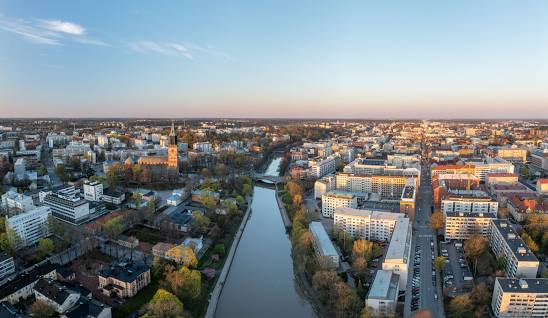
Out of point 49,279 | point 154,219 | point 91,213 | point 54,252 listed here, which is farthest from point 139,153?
point 49,279

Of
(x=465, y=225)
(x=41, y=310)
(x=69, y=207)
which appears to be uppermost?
(x=69, y=207)

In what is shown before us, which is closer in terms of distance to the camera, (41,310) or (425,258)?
(41,310)

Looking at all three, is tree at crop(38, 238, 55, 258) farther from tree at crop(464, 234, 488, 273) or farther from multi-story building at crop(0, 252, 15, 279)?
tree at crop(464, 234, 488, 273)

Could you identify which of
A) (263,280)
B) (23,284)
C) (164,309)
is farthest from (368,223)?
(23,284)

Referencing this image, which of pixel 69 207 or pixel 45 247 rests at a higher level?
pixel 69 207

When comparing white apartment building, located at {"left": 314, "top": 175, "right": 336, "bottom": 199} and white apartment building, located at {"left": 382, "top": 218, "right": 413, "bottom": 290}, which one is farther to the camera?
white apartment building, located at {"left": 314, "top": 175, "right": 336, "bottom": 199}

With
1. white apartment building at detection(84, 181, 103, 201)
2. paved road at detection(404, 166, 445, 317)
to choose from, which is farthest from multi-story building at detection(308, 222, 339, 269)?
white apartment building at detection(84, 181, 103, 201)

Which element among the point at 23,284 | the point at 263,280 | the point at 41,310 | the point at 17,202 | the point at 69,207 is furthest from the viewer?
the point at 17,202

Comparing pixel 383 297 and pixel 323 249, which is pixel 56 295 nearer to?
pixel 323 249
